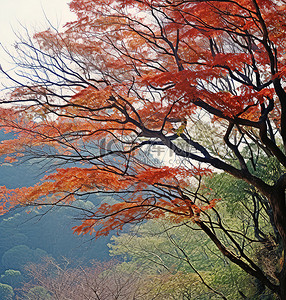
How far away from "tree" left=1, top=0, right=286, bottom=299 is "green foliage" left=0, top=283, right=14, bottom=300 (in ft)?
56.4

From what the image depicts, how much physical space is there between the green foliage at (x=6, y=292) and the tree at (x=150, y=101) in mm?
17199

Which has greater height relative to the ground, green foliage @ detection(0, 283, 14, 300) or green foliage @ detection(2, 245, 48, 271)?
green foliage @ detection(2, 245, 48, 271)

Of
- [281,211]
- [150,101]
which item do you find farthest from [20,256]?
[281,211]

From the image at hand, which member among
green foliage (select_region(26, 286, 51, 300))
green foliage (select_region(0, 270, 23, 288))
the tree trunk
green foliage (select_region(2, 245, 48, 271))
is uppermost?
the tree trunk

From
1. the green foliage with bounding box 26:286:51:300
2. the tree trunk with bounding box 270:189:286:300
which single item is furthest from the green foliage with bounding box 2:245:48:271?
the tree trunk with bounding box 270:189:286:300

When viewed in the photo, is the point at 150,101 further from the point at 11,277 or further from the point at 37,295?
the point at 11,277

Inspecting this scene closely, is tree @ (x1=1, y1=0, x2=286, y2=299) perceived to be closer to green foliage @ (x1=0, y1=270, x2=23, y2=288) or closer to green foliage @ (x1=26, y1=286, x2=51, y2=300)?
green foliage @ (x1=26, y1=286, x2=51, y2=300)

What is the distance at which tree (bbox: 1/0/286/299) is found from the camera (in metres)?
3.70

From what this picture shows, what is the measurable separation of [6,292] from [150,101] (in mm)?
18833

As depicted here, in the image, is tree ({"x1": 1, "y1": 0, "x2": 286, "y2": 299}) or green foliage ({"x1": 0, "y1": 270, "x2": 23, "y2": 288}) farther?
green foliage ({"x1": 0, "y1": 270, "x2": 23, "y2": 288})

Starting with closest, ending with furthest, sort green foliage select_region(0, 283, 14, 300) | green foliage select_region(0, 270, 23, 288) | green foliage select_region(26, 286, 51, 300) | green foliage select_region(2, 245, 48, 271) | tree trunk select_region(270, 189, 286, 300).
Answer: tree trunk select_region(270, 189, 286, 300), green foliage select_region(26, 286, 51, 300), green foliage select_region(0, 283, 14, 300), green foliage select_region(0, 270, 23, 288), green foliage select_region(2, 245, 48, 271)

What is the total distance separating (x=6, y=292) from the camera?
19.5m

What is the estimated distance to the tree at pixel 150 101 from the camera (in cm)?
370

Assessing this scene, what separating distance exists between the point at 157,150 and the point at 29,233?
872 inches
